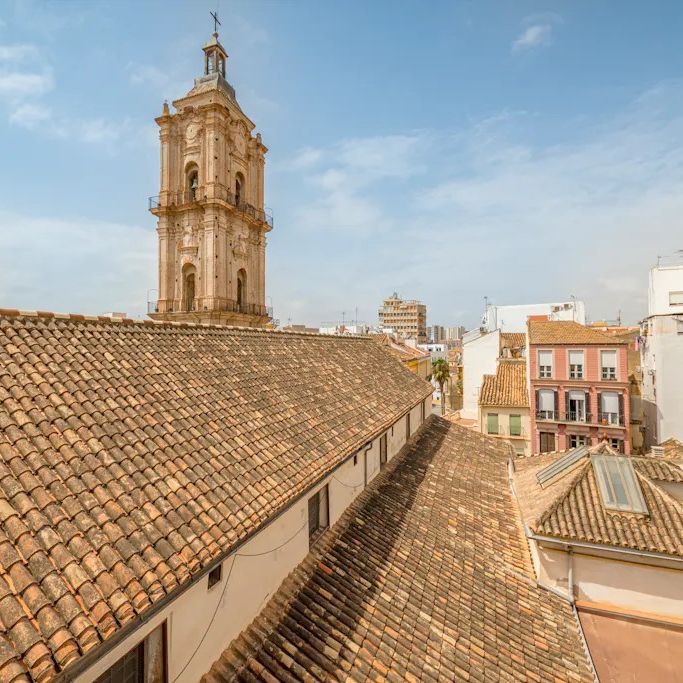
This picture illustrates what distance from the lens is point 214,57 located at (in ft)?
84.0

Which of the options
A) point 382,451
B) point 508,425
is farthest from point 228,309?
point 508,425

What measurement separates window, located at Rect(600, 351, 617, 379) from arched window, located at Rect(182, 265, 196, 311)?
93.9 feet

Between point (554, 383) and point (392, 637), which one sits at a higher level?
point (554, 383)

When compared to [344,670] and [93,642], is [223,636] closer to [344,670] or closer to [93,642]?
[344,670]

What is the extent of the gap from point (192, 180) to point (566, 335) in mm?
28810

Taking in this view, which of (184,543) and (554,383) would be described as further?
(554,383)

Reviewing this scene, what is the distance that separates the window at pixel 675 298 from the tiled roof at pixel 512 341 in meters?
11.5

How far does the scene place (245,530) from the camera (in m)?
5.02

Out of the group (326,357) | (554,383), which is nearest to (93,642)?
(326,357)

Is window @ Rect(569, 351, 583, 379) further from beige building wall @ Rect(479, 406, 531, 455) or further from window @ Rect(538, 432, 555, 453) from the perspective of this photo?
window @ Rect(538, 432, 555, 453)

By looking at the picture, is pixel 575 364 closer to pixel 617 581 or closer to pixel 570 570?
pixel 617 581

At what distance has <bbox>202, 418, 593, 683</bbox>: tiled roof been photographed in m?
5.70

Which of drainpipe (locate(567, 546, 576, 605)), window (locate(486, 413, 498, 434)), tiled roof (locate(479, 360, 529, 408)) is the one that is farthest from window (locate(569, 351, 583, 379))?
drainpipe (locate(567, 546, 576, 605))

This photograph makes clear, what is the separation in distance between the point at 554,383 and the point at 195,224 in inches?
1084
